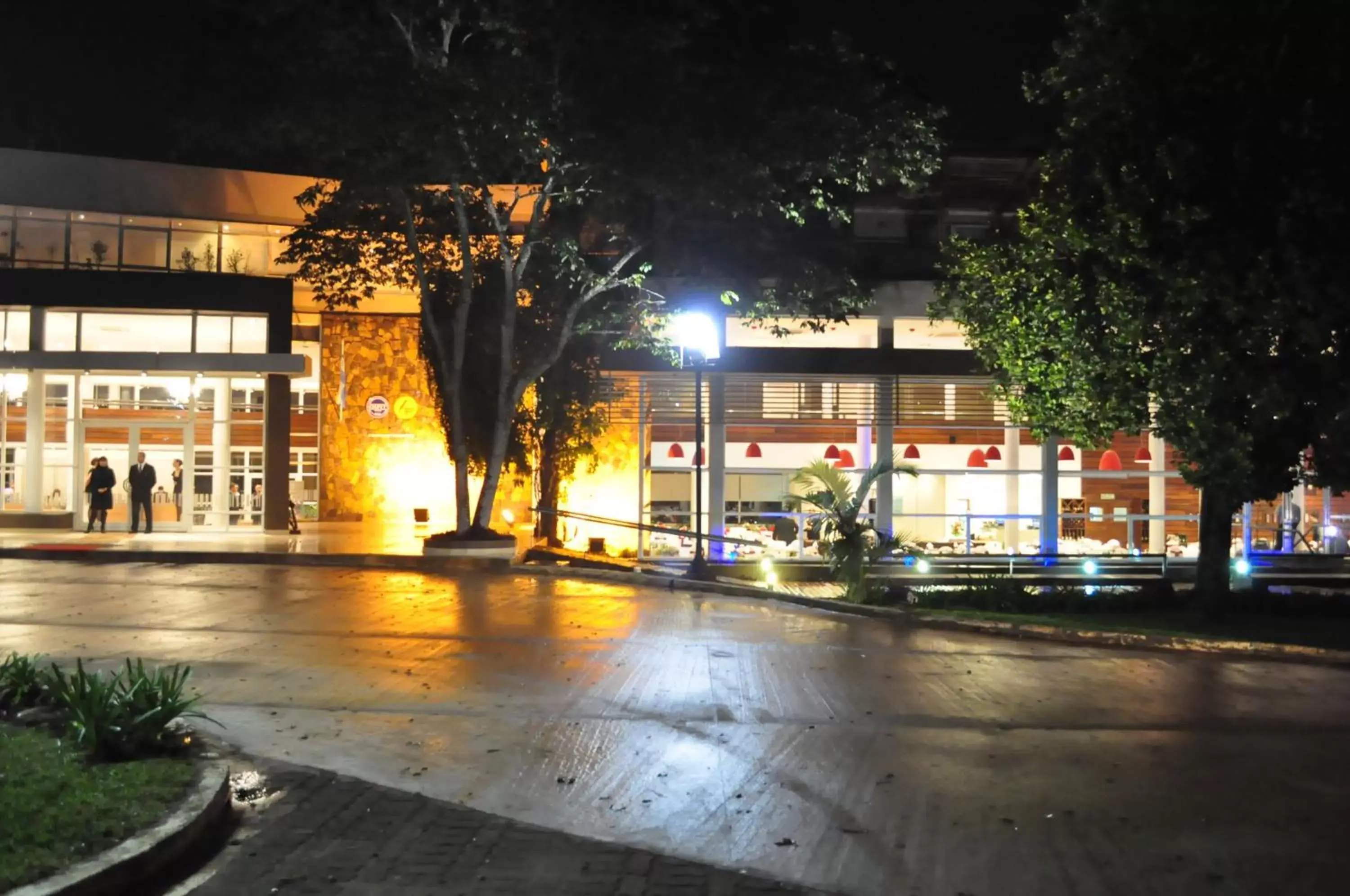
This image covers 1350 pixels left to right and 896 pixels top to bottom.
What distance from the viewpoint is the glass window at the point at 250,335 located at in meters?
27.9

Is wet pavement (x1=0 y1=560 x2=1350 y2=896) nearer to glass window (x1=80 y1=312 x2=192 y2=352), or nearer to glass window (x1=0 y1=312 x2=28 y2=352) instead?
glass window (x1=80 y1=312 x2=192 y2=352)

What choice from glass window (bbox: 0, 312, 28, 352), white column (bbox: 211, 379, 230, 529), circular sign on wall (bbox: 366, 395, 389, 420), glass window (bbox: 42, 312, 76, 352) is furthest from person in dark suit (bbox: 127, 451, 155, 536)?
circular sign on wall (bbox: 366, 395, 389, 420)

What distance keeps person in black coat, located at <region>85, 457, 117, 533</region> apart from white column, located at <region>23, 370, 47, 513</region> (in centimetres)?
202

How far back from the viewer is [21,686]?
867cm


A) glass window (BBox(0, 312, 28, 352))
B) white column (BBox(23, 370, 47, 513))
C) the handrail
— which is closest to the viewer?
A: the handrail

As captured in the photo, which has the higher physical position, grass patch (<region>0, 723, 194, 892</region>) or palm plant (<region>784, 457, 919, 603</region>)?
palm plant (<region>784, 457, 919, 603</region>)

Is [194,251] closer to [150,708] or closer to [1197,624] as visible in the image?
[1197,624]

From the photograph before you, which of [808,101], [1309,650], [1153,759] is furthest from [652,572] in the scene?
[1153,759]

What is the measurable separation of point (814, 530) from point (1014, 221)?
6.72 meters

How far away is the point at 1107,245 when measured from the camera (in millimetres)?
15836

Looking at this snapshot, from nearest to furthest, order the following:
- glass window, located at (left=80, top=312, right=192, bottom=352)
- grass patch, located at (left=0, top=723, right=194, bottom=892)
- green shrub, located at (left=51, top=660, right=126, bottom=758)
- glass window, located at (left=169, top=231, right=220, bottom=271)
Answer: grass patch, located at (left=0, top=723, right=194, bottom=892)
green shrub, located at (left=51, top=660, right=126, bottom=758)
glass window, located at (left=80, top=312, right=192, bottom=352)
glass window, located at (left=169, top=231, right=220, bottom=271)

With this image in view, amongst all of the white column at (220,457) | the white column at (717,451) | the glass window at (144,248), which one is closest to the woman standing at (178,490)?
the white column at (220,457)

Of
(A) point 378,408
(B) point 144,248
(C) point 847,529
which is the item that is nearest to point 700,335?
(C) point 847,529

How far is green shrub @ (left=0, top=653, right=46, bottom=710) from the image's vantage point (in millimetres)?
8609
